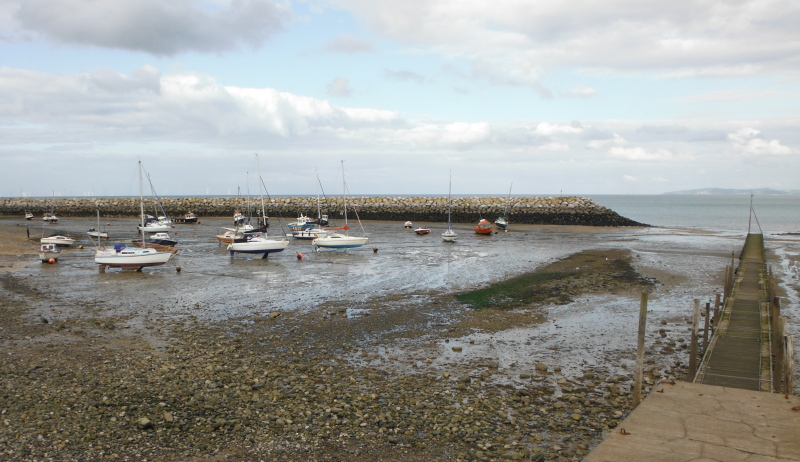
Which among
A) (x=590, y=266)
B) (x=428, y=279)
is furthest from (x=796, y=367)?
(x=590, y=266)

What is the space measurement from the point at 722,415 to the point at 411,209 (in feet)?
266

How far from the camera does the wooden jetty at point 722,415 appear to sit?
769 cm

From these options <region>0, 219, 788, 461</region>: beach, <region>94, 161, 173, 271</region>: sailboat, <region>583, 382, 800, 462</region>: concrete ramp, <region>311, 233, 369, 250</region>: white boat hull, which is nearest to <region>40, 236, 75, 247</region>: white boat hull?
<region>0, 219, 788, 461</region>: beach

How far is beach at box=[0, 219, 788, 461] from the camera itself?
971cm

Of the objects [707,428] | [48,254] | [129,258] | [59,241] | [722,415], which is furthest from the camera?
[59,241]

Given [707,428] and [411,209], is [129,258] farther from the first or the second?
[411,209]

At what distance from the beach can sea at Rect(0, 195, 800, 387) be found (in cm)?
14

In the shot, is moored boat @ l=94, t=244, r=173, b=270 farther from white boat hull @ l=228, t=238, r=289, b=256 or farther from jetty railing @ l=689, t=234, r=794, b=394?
jetty railing @ l=689, t=234, r=794, b=394

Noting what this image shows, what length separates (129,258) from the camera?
1233 inches

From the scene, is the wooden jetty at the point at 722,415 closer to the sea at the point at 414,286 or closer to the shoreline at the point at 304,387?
the shoreline at the point at 304,387

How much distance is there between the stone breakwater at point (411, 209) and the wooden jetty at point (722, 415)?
63.9 m

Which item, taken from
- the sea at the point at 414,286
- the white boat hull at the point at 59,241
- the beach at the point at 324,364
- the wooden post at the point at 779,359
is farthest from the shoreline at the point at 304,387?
the white boat hull at the point at 59,241

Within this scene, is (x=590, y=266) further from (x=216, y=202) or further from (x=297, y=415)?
(x=216, y=202)

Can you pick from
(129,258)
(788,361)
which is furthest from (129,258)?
(788,361)
